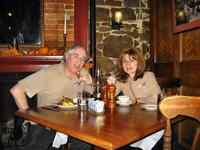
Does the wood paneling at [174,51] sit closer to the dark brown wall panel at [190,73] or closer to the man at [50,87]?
the dark brown wall panel at [190,73]

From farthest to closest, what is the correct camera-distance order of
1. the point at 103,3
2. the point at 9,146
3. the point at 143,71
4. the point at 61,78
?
the point at 103,3
the point at 9,146
the point at 143,71
the point at 61,78

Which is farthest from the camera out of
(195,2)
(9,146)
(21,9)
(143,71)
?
(21,9)

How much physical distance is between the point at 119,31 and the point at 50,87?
2559 mm

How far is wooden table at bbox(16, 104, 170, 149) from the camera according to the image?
4.25ft

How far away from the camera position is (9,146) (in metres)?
3.74

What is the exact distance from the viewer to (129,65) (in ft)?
8.34

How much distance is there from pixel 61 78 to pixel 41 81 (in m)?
0.18

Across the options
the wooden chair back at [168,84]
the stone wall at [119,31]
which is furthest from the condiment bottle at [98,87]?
the stone wall at [119,31]

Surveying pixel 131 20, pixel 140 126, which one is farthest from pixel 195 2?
pixel 140 126

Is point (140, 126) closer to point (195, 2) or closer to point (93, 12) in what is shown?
point (195, 2)

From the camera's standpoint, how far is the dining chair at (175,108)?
1.28 metres

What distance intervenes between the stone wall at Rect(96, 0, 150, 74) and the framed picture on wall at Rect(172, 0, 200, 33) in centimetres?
115

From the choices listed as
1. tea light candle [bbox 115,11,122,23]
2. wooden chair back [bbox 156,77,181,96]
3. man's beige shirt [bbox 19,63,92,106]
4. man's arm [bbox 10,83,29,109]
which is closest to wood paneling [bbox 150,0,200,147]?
wooden chair back [bbox 156,77,181,96]

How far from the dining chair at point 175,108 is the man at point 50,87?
1.09m
